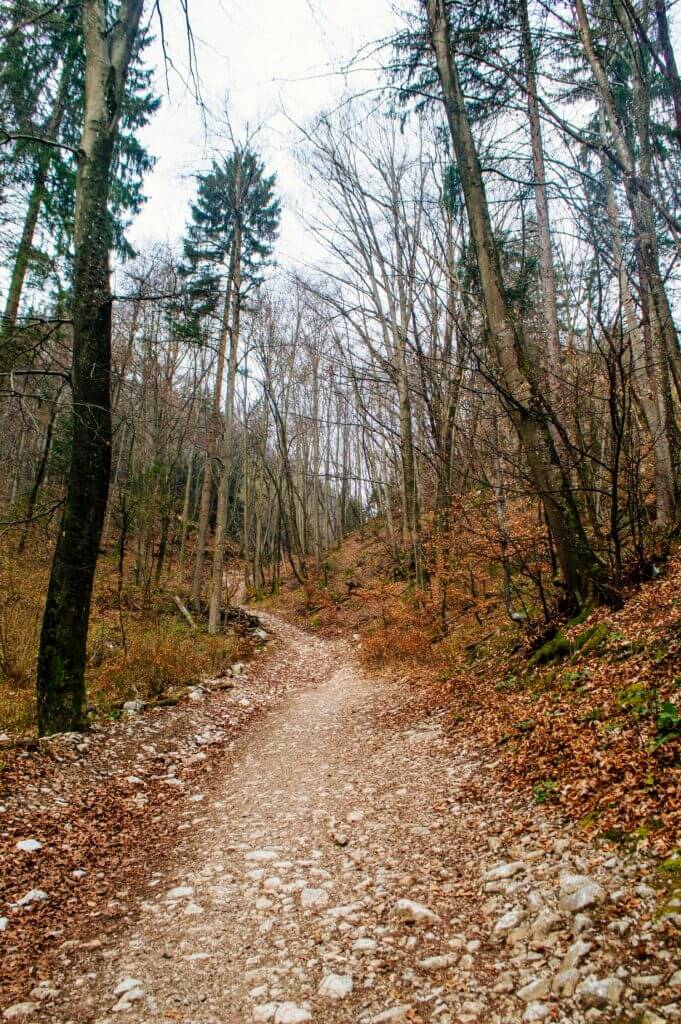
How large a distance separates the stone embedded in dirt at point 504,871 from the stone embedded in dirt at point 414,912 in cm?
38

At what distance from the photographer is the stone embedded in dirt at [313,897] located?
2.87 meters

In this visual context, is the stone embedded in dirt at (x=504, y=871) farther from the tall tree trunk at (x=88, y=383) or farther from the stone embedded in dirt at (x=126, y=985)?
the tall tree trunk at (x=88, y=383)

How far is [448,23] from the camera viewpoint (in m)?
6.62

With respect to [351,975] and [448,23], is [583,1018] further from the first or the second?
[448,23]

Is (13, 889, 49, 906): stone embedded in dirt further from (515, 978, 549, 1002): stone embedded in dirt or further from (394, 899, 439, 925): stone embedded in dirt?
(515, 978, 549, 1002): stone embedded in dirt

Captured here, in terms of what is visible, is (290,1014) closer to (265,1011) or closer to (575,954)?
(265,1011)

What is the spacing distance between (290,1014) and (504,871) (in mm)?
1297

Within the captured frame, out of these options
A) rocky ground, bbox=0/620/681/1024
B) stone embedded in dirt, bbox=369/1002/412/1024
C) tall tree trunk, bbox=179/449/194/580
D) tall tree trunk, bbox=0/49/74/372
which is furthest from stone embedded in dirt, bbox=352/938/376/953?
tall tree trunk, bbox=179/449/194/580

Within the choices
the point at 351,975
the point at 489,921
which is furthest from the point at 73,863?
the point at 489,921

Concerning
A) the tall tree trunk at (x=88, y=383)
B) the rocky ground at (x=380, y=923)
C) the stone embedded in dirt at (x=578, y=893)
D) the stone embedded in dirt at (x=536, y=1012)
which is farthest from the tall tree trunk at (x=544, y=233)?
the stone embedded in dirt at (x=536, y=1012)

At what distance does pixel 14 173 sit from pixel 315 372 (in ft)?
65.0

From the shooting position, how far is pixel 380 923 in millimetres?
2602

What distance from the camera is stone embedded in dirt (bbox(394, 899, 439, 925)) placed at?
101 inches

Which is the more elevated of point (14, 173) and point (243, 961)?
point (14, 173)
